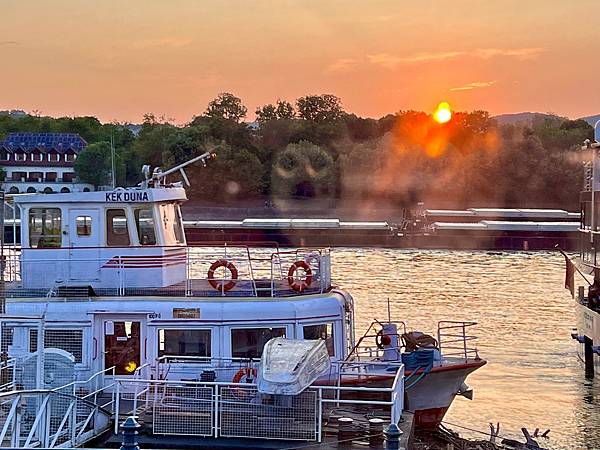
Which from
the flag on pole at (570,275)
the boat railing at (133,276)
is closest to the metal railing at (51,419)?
the boat railing at (133,276)

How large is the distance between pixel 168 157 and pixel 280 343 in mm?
124086

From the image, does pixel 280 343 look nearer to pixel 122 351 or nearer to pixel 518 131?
pixel 122 351

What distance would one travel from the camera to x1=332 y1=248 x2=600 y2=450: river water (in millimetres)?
34531

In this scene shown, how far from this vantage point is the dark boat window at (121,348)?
23609mm

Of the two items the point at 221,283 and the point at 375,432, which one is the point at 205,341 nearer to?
the point at 221,283

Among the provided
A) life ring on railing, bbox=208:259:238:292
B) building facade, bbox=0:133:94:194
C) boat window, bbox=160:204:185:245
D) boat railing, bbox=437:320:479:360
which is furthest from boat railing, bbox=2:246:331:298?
building facade, bbox=0:133:94:194

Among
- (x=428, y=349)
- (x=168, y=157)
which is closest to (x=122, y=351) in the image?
(x=428, y=349)

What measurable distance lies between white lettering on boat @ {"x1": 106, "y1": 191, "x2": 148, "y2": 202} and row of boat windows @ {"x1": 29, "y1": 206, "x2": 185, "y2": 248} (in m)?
0.26

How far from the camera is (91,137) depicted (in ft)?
585

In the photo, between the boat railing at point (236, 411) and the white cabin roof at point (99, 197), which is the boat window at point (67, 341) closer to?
the boat railing at point (236, 411)

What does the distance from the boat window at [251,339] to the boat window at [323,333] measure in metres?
0.65

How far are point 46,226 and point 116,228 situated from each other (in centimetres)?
165

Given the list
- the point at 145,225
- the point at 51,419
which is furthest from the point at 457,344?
the point at 51,419

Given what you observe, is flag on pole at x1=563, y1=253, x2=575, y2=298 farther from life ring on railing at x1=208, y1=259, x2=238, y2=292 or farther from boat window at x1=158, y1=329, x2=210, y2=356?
boat window at x1=158, y1=329, x2=210, y2=356
